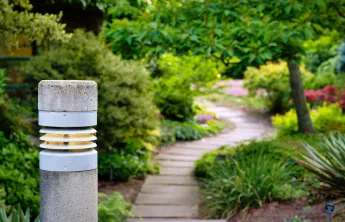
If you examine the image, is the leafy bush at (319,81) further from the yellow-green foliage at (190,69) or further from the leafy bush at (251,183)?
the leafy bush at (251,183)

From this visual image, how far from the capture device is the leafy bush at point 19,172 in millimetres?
5969

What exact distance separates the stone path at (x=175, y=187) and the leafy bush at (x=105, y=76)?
3.22ft

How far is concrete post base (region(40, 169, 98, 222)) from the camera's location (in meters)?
2.91

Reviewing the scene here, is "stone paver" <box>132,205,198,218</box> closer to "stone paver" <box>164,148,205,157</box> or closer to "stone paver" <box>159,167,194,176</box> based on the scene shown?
"stone paver" <box>159,167,194,176</box>

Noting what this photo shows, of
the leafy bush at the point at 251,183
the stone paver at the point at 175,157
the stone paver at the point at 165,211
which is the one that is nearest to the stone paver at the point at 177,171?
the stone paver at the point at 175,157

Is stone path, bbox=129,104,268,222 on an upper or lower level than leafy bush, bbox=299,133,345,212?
lower

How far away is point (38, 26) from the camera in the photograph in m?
6.63

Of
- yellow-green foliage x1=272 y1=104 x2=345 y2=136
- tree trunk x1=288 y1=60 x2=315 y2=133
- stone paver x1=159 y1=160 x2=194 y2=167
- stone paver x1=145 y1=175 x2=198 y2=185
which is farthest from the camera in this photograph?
yellow-green foliage x1=272 y1=104 x2=345 y2=136

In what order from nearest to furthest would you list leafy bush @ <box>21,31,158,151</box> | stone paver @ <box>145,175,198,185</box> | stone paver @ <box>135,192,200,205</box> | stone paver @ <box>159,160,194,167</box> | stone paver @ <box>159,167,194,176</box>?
1. stone paver @ <box>135,192,200,205</box>
2. leafy bush @ <box>21,31,158,151</box>
3. stone paver @ <box>145,175,198,185</box>
4. stone paver @ <box>159,167,194,176</box>
5. stone paver @ <box>159,160,194,167</box>

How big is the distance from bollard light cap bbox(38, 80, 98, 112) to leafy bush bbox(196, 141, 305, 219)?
14.0ft

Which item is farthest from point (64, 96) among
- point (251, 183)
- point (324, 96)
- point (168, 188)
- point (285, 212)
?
point (324, 96)

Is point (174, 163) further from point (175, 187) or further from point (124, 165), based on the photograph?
point (175, 187)

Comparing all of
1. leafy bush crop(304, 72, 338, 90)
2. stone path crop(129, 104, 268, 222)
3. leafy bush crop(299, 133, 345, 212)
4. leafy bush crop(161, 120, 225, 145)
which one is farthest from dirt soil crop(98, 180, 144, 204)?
leafy bush crop(304, 72, 338, 90)

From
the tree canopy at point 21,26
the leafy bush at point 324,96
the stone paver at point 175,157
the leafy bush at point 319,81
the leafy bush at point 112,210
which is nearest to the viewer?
the leafy bush at point 112,210
